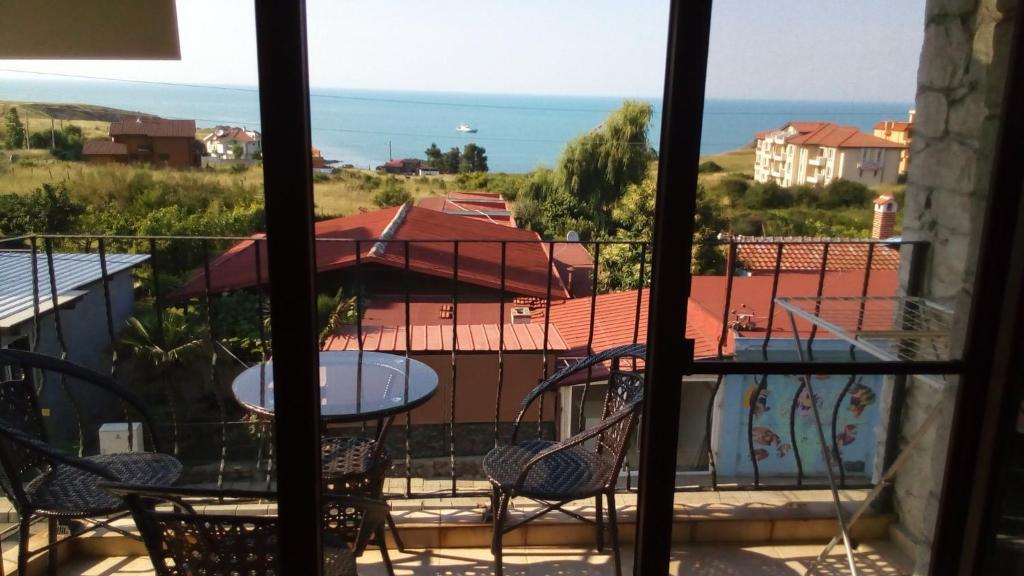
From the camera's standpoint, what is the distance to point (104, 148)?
9.81 feet

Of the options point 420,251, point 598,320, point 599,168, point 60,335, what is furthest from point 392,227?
point 599,168

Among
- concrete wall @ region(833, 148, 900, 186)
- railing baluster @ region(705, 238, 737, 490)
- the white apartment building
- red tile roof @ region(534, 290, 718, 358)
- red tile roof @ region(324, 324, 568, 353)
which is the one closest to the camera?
the white apartment building

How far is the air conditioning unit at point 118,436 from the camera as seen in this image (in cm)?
311

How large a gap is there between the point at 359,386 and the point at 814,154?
5.79 ft

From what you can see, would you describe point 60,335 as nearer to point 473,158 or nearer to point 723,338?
point 723,338

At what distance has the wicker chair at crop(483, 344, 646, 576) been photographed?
2441 mm

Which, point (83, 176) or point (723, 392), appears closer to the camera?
point (723, 392)

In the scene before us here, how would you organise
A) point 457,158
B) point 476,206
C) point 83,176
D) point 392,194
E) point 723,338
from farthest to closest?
point 476,206, point 457,158, point 392,194, point 83,176, point 723,338

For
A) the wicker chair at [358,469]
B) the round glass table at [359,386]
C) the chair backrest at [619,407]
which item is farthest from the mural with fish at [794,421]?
the wicker chair at [358,469]

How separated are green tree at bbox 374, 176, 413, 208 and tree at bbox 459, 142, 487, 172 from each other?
3.61 ft

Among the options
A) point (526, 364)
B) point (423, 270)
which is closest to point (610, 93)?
point (423, 270)

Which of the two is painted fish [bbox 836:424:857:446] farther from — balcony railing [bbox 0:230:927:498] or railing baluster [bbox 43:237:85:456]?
railing baluster [bbox 43:237:85:456]

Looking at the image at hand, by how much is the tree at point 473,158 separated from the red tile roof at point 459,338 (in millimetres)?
1792

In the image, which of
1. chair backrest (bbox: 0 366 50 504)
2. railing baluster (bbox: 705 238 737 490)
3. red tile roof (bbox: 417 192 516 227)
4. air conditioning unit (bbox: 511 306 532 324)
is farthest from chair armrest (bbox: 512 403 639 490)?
air conditioning unit (bbox: 511 306 532 324)
